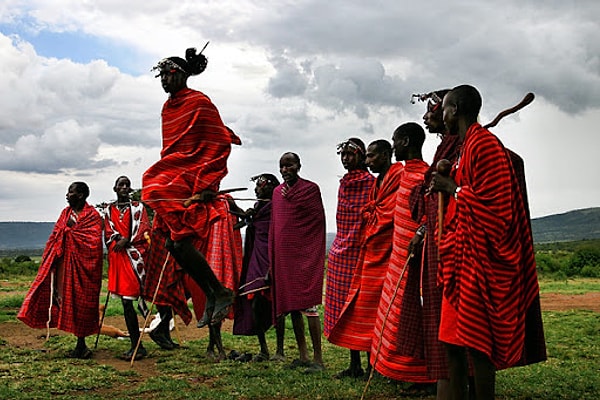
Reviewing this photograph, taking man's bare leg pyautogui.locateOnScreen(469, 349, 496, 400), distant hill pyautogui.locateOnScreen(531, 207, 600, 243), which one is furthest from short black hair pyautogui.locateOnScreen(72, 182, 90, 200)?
distant hill pyautogui.locateOnScreen(531, 207, 600, 243)

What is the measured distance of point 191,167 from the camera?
6629mm

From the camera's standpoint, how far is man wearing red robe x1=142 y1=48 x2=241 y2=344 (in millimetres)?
6512

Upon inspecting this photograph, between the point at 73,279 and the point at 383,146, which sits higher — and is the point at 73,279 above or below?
below

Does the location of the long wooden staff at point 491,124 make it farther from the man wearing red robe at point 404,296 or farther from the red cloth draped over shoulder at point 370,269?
the red cloth draped over shoulder at point 370,269

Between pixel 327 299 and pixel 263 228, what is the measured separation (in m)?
1.71

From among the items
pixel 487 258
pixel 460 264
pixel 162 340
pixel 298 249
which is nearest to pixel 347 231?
pixel 298 249

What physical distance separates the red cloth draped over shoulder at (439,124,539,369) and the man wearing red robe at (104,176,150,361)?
5.77 metres

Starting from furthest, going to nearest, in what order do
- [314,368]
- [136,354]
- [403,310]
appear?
[136,354], [314,368], [403,310]

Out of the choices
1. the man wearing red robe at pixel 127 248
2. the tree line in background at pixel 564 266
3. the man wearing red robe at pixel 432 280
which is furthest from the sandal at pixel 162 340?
the tree line in background at pixel 564 266

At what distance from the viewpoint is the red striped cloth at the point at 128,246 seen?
30.1 ft

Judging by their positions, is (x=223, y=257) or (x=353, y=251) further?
(x=223, y=257)

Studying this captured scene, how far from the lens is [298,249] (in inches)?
326

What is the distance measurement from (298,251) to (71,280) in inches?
127

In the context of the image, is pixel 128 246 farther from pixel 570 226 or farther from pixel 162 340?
pixel 570 226
